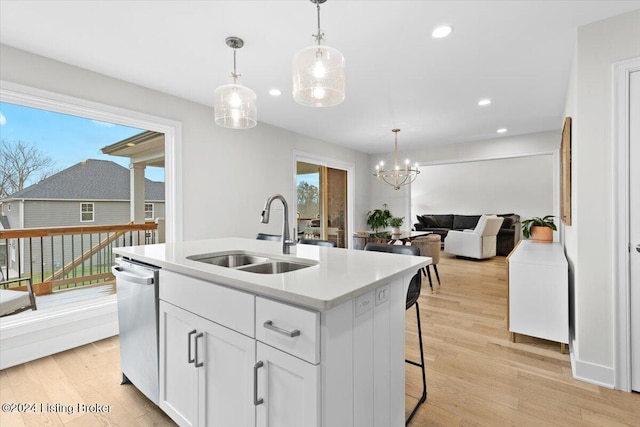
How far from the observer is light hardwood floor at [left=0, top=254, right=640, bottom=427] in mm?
1699

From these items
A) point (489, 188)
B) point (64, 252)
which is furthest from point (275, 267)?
point (489, 188)

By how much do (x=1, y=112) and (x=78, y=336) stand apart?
195 centimetres

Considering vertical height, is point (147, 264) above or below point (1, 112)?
below

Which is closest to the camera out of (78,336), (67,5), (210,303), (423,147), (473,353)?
(210,303)

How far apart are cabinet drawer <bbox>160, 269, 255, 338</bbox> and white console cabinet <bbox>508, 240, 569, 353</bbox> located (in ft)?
8.04

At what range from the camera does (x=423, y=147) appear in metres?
6.02

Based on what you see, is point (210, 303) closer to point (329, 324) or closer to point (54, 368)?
point (329, 324)

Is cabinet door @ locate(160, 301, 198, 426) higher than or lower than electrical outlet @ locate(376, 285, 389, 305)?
lower

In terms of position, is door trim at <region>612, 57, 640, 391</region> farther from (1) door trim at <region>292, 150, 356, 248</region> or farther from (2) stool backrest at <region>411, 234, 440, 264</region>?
(1) door trim at <region>292, 150, 356, 248</region>

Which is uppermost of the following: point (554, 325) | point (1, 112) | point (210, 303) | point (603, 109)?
point (1, 112)

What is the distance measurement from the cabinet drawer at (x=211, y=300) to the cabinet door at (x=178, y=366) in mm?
61

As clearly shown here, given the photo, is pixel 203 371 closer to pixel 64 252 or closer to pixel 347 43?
pixel 347 43

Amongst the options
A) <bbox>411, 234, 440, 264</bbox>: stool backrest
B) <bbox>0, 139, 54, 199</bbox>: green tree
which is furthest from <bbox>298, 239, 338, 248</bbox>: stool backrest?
<bbox>0, 139, 54, 199</bbox>: green tree

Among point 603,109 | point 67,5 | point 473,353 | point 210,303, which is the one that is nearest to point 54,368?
point 210,303
